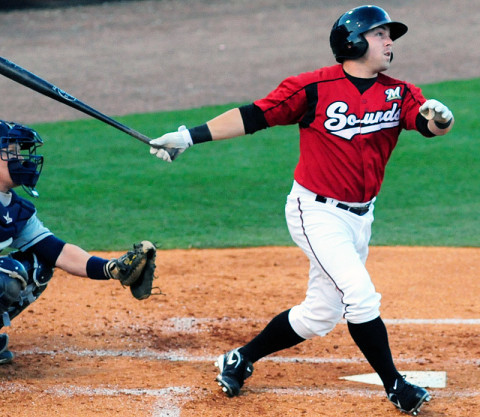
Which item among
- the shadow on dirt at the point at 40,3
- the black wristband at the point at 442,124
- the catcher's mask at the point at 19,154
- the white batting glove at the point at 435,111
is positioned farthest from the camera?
the shadow on dirt at the point at 40,3

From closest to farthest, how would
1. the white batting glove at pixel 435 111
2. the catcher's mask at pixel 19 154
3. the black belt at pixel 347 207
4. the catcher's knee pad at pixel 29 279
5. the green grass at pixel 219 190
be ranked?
the white batting glove at pixel 435 111
the black belt at pixel 347 207
the catcher's mask at pixel 19 154
the catcher's knee pad at pixel 29 279
the green grass at pixel 219 190

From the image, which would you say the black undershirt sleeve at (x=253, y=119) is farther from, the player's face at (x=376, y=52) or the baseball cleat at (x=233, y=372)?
the baseball cleat at (x=233, y=372)

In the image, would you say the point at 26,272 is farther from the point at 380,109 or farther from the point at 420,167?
the point at 420,167

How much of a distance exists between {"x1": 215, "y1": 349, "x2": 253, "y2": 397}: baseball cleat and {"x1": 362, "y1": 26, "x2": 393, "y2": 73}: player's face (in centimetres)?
162

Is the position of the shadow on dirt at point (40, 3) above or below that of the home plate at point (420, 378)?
above

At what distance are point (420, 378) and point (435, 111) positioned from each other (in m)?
1.47

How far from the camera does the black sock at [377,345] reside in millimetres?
3969

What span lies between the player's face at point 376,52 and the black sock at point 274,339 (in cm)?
132

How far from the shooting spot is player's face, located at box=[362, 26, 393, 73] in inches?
161

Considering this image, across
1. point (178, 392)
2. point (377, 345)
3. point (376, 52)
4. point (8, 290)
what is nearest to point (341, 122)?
point (376, 52)

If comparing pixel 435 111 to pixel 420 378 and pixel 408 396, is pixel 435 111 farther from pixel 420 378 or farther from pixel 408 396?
pixel 420 378

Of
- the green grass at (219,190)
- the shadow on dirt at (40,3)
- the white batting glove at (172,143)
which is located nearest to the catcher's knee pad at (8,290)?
the white batting glove at (172,143)

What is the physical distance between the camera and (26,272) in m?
4.38

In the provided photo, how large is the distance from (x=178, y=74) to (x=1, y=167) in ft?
30.3
